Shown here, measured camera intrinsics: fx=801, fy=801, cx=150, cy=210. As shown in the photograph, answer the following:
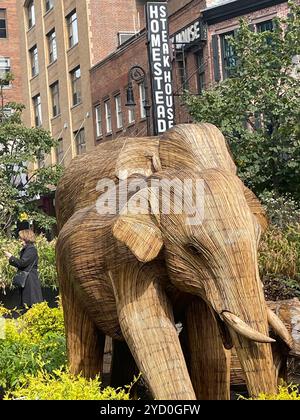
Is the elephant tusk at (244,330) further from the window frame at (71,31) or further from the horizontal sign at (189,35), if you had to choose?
the window frame at (71,31)

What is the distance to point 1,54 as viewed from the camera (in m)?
50.8

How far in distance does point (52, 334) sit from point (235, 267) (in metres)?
3.95

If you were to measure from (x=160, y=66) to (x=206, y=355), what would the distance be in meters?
20.5

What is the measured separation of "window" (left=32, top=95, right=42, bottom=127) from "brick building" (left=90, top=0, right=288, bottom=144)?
9802 millimetres

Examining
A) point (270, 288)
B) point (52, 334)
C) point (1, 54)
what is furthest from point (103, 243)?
point (1, 54)

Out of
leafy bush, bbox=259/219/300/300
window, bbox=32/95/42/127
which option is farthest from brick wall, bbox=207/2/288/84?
window, bbox=32/95/42/127

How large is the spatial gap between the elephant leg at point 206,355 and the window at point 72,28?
32899 millimetres

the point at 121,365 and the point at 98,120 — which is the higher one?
the point at 98,120

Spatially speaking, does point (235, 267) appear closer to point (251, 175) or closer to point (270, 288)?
point (270, 288)

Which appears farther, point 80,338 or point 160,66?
point 160,66

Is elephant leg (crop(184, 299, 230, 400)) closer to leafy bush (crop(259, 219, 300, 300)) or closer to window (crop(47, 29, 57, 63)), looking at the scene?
leafy bush (crop(259, 219, 300, 300))

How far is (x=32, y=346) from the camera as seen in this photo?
23.8 ft

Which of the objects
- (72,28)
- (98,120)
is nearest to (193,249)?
(98,120)

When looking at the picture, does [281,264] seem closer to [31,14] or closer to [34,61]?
[34,61]
